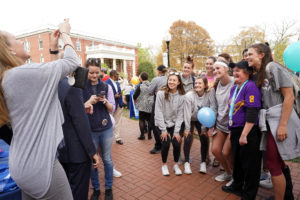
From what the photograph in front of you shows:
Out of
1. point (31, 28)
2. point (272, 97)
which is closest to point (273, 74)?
point (272, 97)

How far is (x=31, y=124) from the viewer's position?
1.17 m

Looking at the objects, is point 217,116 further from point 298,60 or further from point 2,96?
point 2,96

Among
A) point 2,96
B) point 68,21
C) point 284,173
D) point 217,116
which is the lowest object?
point 284,173

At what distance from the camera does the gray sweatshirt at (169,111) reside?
3.61m

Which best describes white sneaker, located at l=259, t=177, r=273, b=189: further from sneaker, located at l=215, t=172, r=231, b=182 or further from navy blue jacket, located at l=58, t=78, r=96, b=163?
navy blue jacket, located at l=58, t=78, r=96, b=163

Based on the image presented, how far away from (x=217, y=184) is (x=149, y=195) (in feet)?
4.07

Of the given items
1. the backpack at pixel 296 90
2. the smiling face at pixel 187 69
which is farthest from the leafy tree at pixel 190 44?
the backpack at pixel 296 90

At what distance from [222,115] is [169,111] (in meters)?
0.98

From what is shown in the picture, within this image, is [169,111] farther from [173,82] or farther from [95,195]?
[95,195]

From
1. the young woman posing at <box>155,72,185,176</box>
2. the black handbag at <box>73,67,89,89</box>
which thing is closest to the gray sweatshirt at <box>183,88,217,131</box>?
the young woman posing at <box>155,72,185,176</box>

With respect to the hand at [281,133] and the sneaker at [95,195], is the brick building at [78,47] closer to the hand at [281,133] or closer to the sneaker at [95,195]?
the sneaker at [95,195]

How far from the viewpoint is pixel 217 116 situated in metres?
3.30

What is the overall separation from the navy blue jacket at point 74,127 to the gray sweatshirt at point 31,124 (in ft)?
1.48

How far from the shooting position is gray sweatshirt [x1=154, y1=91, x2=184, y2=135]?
361 cm
